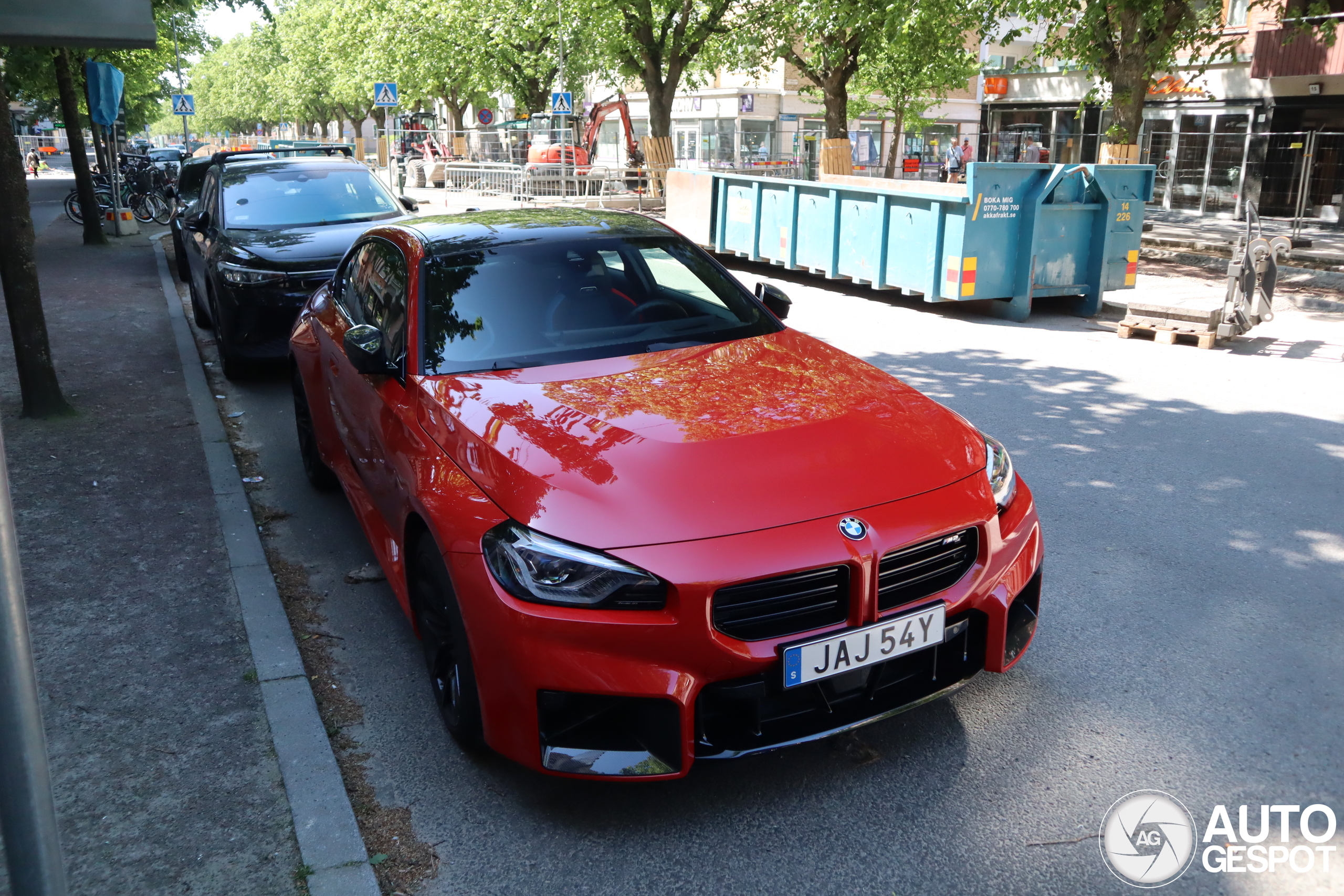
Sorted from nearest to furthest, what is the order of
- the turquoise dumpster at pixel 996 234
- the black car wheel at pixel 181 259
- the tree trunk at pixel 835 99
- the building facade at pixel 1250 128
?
the turquoise dumpster at pixel 996 234 < the black car wheel at pixel 181 259 < the building facade at pixel 1250 128 < the tree trunk at pixel 835 99

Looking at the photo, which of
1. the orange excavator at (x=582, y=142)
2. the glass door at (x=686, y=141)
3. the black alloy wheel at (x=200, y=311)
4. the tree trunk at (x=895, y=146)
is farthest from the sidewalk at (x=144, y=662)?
the glass door at (x=686, y=141)

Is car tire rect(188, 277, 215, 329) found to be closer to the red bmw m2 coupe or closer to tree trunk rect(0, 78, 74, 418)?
tree trunk rect(0, 78, 74, 418)

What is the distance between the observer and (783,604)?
9.58ft

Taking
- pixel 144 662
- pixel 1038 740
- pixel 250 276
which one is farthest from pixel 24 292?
pixel 1038 740

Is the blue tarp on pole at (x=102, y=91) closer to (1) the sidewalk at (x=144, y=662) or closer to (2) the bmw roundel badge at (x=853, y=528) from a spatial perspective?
(1) the sidewalk at (x=144, y=662)

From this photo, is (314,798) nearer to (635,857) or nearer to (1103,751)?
(635,857)

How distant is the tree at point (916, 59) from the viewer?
19.9 m

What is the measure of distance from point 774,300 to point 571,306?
47.2 inches

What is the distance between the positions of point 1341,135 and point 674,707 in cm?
2543

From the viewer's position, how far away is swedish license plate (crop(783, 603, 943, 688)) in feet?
9.48

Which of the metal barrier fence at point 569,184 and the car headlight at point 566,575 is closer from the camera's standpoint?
the car headlight at point 566,575

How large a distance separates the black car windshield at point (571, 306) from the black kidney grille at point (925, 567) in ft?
4.94

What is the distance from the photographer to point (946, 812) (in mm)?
3178

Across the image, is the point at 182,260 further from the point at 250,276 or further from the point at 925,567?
the point at 925,567
